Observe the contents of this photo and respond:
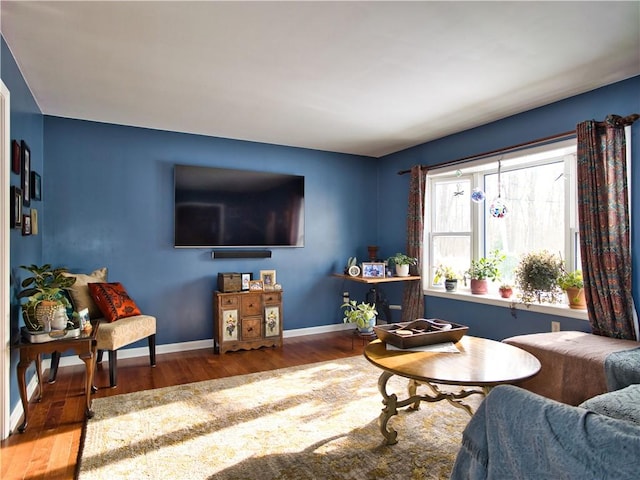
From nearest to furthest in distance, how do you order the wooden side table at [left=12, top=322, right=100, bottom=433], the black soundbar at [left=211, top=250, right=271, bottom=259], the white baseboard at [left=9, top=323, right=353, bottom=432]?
the wooden side table at [left=12, top=322, right=100, bottom=433]
the white baseboard at [left=9, top=323, right=353, bottom=432]
the black soundbar at [left=211, top=250, right=271, bottom=259]

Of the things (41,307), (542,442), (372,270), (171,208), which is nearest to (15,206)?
(41,307)

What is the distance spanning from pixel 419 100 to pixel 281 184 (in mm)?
2006

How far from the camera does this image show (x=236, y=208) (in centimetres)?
452

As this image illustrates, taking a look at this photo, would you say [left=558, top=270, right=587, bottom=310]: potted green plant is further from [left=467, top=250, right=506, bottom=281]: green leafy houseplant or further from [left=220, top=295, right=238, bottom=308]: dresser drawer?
[left=220, top=295, right=238, bottom=308]: dresser drawer

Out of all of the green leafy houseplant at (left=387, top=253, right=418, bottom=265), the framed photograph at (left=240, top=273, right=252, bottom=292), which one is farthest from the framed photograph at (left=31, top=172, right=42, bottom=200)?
the green leafy houseplant at (left=387, top=253, right=418, bottom=265)

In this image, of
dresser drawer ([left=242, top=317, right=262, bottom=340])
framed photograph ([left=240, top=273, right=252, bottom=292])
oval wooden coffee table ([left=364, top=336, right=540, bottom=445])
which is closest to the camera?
oval wooden coffee table ([left=364, top=336, right=540, bottom=445])

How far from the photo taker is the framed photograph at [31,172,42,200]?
3193 millimetres

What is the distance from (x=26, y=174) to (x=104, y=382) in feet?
5.72

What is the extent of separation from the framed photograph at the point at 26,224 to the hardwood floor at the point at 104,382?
1252 millimetres

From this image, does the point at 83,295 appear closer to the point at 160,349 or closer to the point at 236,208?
the point at 160,349

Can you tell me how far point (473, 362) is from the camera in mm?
2133

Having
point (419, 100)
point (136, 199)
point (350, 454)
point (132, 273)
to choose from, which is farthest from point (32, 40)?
point (350, 454)

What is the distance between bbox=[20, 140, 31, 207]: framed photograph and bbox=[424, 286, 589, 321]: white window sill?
13.0 feet

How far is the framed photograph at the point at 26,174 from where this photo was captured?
281 centimetres
